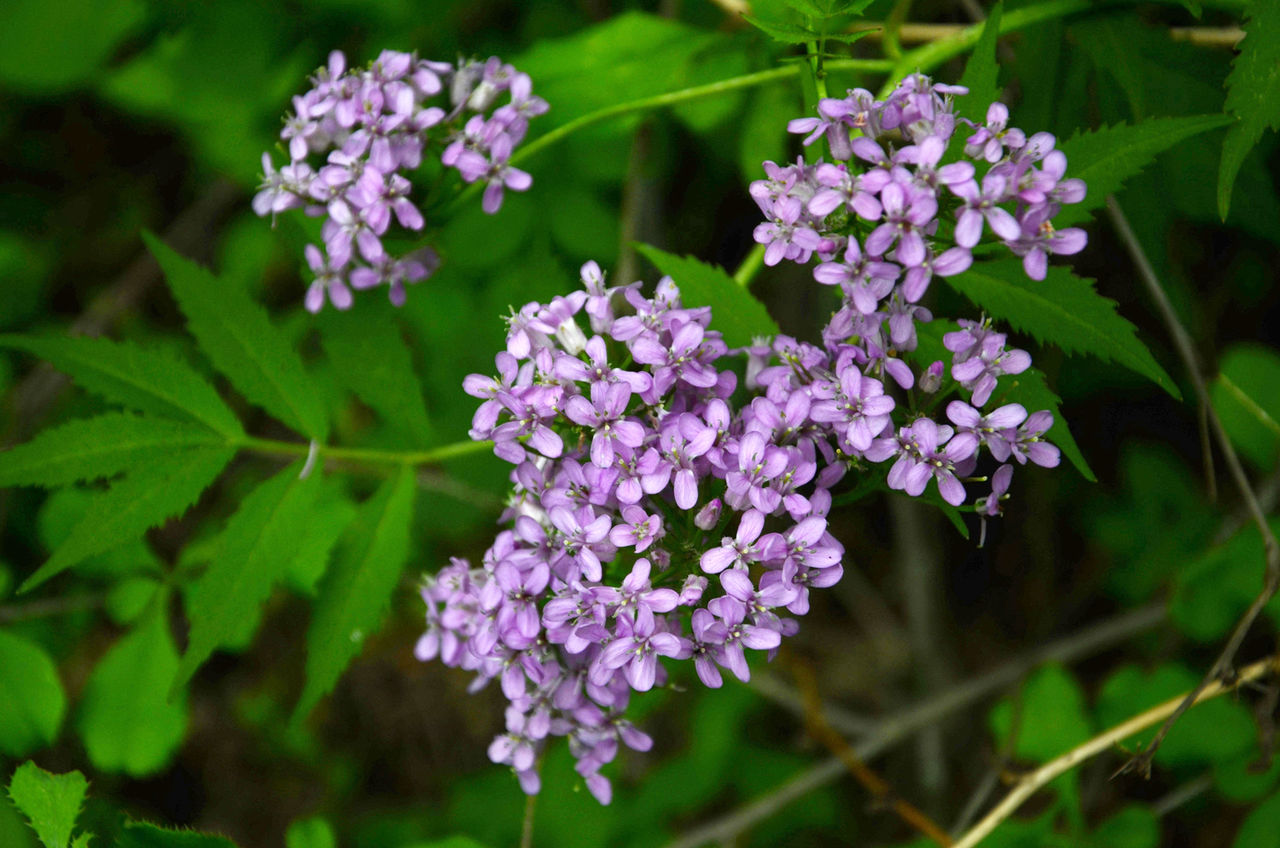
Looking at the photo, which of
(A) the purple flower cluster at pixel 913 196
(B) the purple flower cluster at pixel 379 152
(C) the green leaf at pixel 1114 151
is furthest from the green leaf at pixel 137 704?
(C) the green leaf at pixel 1114 151

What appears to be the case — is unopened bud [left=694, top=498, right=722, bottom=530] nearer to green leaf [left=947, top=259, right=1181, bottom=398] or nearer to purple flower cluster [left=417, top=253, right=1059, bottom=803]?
purple flower cluster [left=417, top=253, right=1059, bottom=803]

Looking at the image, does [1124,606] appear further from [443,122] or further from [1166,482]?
[443,122]

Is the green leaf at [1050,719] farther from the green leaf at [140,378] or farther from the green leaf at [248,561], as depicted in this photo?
the green leaf at [140,378]

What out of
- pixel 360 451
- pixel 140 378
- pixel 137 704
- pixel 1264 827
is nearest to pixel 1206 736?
pixel 1264 827

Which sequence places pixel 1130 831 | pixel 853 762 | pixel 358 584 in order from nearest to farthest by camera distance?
pixel 358 584, pixel 1130 831, pixel 853 762

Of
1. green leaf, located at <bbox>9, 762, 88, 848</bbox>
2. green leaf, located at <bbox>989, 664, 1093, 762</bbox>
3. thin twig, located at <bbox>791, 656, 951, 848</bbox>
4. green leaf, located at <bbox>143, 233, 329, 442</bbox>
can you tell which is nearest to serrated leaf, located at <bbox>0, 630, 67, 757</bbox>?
green leaf, located at <bbox>9, 762, 88, 848</bbox>

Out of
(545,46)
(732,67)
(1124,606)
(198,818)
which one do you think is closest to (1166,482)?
(1124,606)

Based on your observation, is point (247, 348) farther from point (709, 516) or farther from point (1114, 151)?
point (1114, 151)
